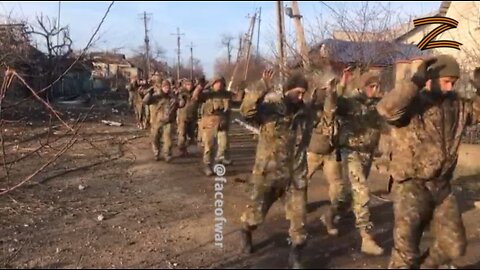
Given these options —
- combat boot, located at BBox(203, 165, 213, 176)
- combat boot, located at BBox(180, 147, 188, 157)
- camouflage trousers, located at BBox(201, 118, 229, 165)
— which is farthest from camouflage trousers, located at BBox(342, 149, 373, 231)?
combat boot, located at BBox(180, 147, 188, 157)

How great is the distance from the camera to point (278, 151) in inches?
219

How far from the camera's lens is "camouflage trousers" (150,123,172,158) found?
1332 centimetres

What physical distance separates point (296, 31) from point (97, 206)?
1053 centimetres

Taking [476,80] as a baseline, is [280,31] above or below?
above

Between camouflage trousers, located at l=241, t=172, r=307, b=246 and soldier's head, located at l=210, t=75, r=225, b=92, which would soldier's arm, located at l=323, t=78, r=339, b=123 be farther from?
soldier's head, located at l=210, t=75, r=225, b=92

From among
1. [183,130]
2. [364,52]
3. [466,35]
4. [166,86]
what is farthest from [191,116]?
[466,35]

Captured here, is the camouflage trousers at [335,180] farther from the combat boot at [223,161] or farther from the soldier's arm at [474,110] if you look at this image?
the combat boot at [223,161]

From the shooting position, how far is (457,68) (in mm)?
4664

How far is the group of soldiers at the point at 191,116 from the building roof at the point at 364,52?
3396 millimetres

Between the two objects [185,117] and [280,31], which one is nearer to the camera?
[185,117]

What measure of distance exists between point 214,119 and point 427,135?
715 cm

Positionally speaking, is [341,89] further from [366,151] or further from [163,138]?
[163,138]

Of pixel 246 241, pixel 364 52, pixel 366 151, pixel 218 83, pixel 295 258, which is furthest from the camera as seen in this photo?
pixel 364 52

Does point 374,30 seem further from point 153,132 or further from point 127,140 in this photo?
point 127,140
